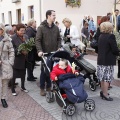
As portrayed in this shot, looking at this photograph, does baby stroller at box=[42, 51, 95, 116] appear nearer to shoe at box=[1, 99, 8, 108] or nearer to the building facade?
shoe at box=[1, 99, 8, 108]

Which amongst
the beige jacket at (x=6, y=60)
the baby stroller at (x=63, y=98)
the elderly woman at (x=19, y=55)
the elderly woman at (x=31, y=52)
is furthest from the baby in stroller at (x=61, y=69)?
the elderly woman at (x=31, y=52)

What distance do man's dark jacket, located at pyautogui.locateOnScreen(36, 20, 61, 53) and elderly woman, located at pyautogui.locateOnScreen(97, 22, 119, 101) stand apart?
3.68 feet

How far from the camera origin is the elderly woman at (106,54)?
219 inches

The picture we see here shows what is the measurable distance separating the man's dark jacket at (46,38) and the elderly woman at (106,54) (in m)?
1.12

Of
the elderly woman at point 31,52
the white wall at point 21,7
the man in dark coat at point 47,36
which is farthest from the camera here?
the white wall at point 21,7

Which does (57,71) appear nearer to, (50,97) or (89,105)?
(50,97)

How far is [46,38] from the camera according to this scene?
20.1 feet

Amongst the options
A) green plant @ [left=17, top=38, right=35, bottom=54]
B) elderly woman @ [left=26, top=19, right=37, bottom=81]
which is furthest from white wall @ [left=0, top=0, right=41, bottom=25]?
green plant @ [left=17, top=38, right=35, bottom=54]

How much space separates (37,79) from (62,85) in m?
3.19

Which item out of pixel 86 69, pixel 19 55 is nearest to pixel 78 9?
pixel 86 69

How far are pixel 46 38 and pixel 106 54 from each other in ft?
4.71

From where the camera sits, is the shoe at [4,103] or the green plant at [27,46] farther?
the green plant at [27,46]

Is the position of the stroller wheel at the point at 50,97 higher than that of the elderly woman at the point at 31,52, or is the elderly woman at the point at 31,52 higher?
the elderly woman at the point at 31,52

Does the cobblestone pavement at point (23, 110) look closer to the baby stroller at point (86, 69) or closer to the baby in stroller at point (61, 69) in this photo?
the baby in stroller at point (61, 69)
